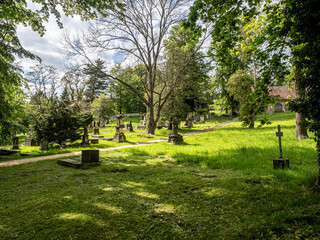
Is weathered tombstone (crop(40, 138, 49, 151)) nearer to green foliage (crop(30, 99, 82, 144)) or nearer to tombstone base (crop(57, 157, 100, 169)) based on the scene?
A: green foliage (crop(30, 99, 82, 144))

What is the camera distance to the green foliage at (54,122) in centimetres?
1316

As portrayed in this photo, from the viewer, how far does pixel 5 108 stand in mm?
7535

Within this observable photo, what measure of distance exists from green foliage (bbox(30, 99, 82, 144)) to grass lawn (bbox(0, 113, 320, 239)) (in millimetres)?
7402

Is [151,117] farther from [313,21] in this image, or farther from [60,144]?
[313,21]

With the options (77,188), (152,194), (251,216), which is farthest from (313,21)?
(77,188)

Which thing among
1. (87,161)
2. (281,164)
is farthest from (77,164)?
(281,164)

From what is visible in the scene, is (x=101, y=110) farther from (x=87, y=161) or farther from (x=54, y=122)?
(x=87, y=161)

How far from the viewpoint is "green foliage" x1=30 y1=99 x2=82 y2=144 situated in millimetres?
13164

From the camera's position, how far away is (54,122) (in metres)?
13.4

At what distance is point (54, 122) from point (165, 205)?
1228cm

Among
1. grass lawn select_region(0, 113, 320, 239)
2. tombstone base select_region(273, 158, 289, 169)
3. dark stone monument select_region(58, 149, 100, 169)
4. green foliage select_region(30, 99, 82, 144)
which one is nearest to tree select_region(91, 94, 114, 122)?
green foliage select_region(30, 99, 82, 144)

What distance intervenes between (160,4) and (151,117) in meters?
10.7

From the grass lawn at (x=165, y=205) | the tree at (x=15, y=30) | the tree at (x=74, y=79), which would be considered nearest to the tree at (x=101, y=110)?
the tree at (x=74, y=79)

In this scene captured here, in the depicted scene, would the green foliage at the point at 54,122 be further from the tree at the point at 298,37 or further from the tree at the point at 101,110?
the tree at the point at 101,110
